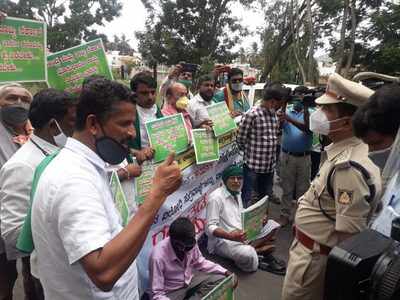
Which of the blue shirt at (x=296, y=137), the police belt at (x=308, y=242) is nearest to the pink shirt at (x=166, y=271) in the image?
the police belt at (x=308, y=242)

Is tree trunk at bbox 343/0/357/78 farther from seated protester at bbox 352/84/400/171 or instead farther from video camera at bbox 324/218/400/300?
video camera at bbox 324/218/400/300

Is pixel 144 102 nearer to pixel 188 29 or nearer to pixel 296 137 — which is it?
pixel 296 137

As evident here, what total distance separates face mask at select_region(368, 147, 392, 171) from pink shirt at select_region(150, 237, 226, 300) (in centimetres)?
165

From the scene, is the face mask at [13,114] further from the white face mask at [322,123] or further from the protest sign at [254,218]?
the protest sign at [254,218]

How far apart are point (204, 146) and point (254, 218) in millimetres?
987

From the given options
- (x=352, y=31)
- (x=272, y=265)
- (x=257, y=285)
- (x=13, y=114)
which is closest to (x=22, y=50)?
(x=13, y=114)

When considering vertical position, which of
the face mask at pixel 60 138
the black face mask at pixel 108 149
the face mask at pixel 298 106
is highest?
the black face mask at pixel 108 149

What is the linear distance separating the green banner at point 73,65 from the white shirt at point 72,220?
1.42 meters

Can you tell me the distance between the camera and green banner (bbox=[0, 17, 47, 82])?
2453mm

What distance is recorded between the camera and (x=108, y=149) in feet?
4.45

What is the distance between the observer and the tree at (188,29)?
19.4 metres

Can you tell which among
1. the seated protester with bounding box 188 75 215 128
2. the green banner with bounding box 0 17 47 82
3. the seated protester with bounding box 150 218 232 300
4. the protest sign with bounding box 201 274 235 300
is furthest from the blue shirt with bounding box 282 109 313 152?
the green banner with bounding box 0 17 47 82

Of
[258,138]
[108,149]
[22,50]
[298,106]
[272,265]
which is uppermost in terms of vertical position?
[22,50]

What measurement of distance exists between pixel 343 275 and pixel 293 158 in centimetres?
383
